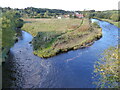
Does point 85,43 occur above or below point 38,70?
above

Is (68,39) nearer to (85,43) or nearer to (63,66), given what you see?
(85,43)

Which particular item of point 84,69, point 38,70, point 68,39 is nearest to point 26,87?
point 38,70

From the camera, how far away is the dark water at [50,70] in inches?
898

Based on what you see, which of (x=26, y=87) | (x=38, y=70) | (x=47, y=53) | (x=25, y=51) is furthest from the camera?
(x=25, y=51)

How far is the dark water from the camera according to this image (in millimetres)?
22805

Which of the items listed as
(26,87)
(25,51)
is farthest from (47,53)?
(26,87)

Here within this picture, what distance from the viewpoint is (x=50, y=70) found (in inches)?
1076

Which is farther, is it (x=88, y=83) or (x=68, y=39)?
(x=68, y=39)

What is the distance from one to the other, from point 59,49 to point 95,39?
64.5 ft

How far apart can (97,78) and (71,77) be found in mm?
4679

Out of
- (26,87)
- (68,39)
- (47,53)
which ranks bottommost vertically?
(26,87)

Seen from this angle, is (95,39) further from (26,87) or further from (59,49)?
(26,87)

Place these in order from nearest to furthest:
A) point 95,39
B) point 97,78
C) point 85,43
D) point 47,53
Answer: point 97,78 → point 47,53 → point 85,43 → point 95,39

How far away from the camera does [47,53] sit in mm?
35125
